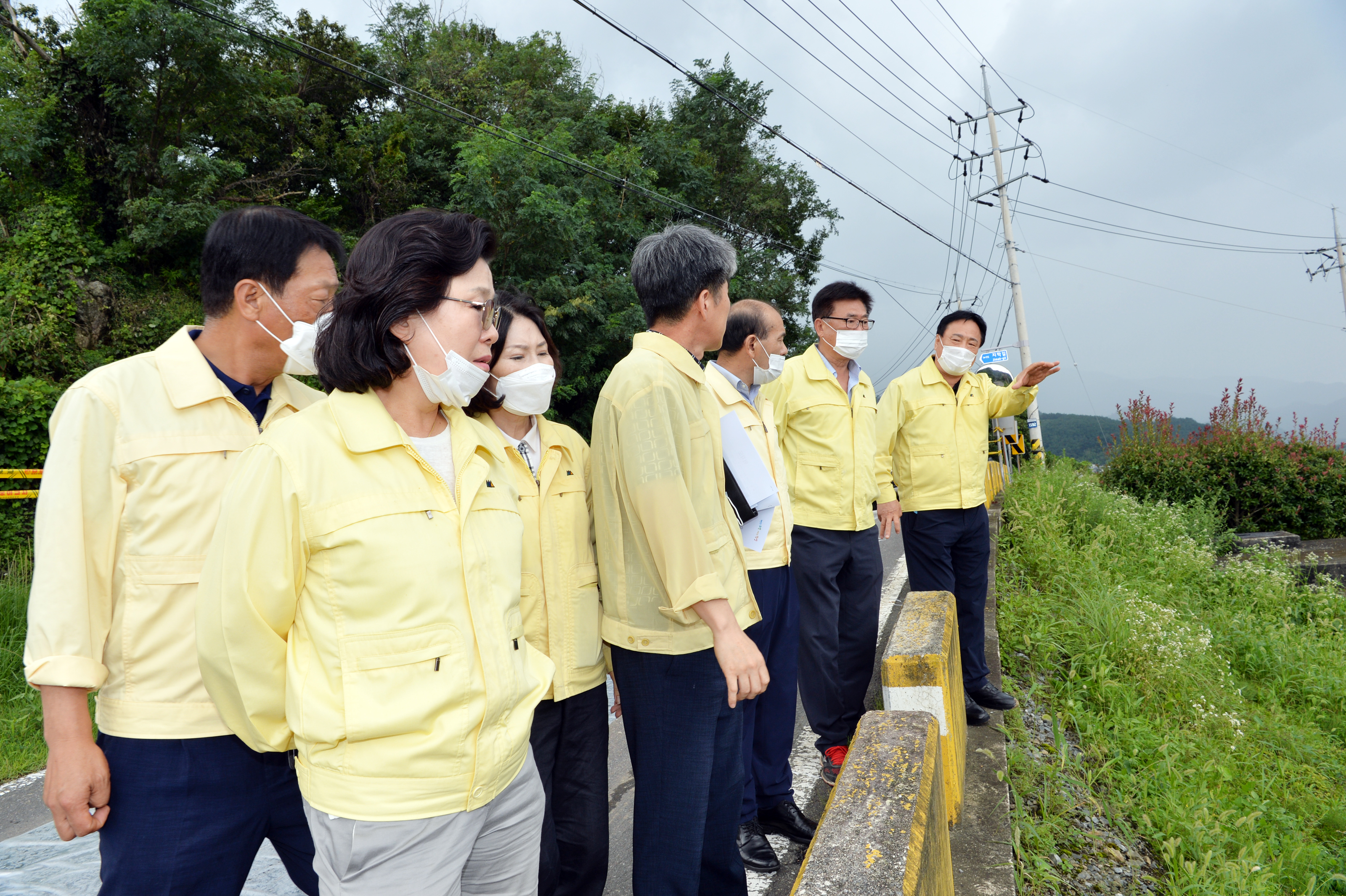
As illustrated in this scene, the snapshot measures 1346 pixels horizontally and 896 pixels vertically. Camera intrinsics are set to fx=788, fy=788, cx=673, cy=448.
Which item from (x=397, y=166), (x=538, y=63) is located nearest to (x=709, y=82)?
(x=538, y=63)

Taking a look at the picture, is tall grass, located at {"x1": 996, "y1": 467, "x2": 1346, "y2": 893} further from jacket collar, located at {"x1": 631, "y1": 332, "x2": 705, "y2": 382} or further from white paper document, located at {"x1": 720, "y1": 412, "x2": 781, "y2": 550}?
jacket collar, located at {"x1": 631, "y1": 332, "x2": 705, "y2": 382}

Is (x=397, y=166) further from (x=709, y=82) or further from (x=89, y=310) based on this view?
(x=709, y=82)

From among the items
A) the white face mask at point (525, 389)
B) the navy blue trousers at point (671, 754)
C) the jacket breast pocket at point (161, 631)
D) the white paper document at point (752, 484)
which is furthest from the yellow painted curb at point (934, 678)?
the jacket breast pocket at point (161, 631)

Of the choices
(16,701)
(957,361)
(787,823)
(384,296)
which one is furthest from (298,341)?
(16,701)

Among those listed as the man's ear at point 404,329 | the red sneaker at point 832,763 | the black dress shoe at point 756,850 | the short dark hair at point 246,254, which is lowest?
the black dress shoe at point 756,850

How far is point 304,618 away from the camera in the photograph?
4.61 feet

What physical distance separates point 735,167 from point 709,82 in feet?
7.32

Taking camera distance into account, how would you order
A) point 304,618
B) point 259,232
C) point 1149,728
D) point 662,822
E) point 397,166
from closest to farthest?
point 304,618 → point 259,232 → point 662,822 → point 1149,728 → point 397,166

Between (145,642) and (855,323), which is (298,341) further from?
(855,323)

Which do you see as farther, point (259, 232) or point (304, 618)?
point (259, 232)

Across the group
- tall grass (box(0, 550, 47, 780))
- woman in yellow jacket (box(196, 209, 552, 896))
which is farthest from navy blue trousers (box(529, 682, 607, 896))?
tall grass (box(0, 550, 47, 780))

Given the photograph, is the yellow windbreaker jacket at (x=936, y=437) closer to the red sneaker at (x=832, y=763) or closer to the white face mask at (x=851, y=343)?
the white face mask at (x=851, y=343)

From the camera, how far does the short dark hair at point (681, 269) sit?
236cm

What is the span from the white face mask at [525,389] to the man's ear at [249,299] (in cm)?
64
